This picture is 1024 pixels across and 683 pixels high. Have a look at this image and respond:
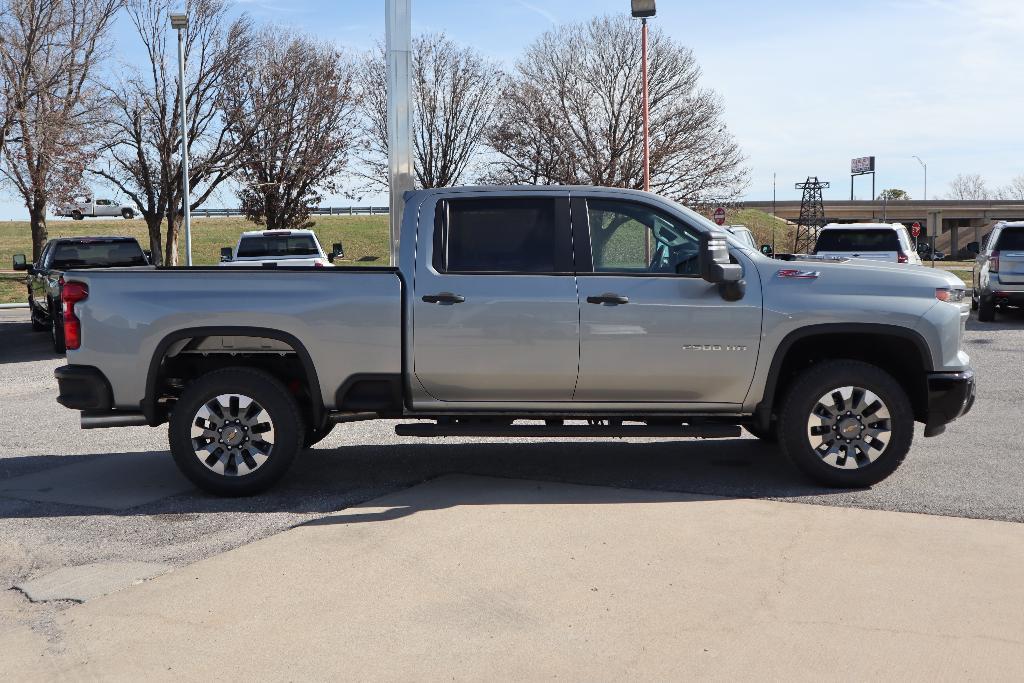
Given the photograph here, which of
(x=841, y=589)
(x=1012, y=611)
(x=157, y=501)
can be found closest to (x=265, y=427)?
(x=157, y=501)

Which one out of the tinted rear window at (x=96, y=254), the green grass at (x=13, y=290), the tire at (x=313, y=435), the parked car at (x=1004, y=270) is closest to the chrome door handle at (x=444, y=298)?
the tire at (x=313, y=435)

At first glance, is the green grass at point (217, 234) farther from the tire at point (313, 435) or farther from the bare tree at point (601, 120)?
the tire at point (313, 435)

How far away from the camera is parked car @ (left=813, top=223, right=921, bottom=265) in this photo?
17219mm

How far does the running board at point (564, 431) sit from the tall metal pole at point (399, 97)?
4.87 metres

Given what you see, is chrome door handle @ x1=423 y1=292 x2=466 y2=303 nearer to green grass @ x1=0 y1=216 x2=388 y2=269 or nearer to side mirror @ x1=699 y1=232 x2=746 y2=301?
side mirror @ x1=699 y1=232 x2=746 y2=301

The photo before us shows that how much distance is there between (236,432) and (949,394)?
14.6ft

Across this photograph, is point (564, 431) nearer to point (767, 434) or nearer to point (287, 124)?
point (767, 434)

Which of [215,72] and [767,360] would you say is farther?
[215,72]

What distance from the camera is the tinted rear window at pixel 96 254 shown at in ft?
55.9

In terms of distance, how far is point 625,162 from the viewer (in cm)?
3994

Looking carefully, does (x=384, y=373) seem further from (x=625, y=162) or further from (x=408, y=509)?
(x=625, y=162)

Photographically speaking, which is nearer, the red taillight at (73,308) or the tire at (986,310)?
the red taillight at (73,308)

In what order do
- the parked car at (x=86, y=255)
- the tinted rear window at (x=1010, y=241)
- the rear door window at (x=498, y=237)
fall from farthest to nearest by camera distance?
the tinted rear window at (x=1010, y=241)
the parked car at (x=86, y=255)
the rear door window at (x=498, y=237)

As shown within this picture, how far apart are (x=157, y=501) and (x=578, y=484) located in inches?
104
